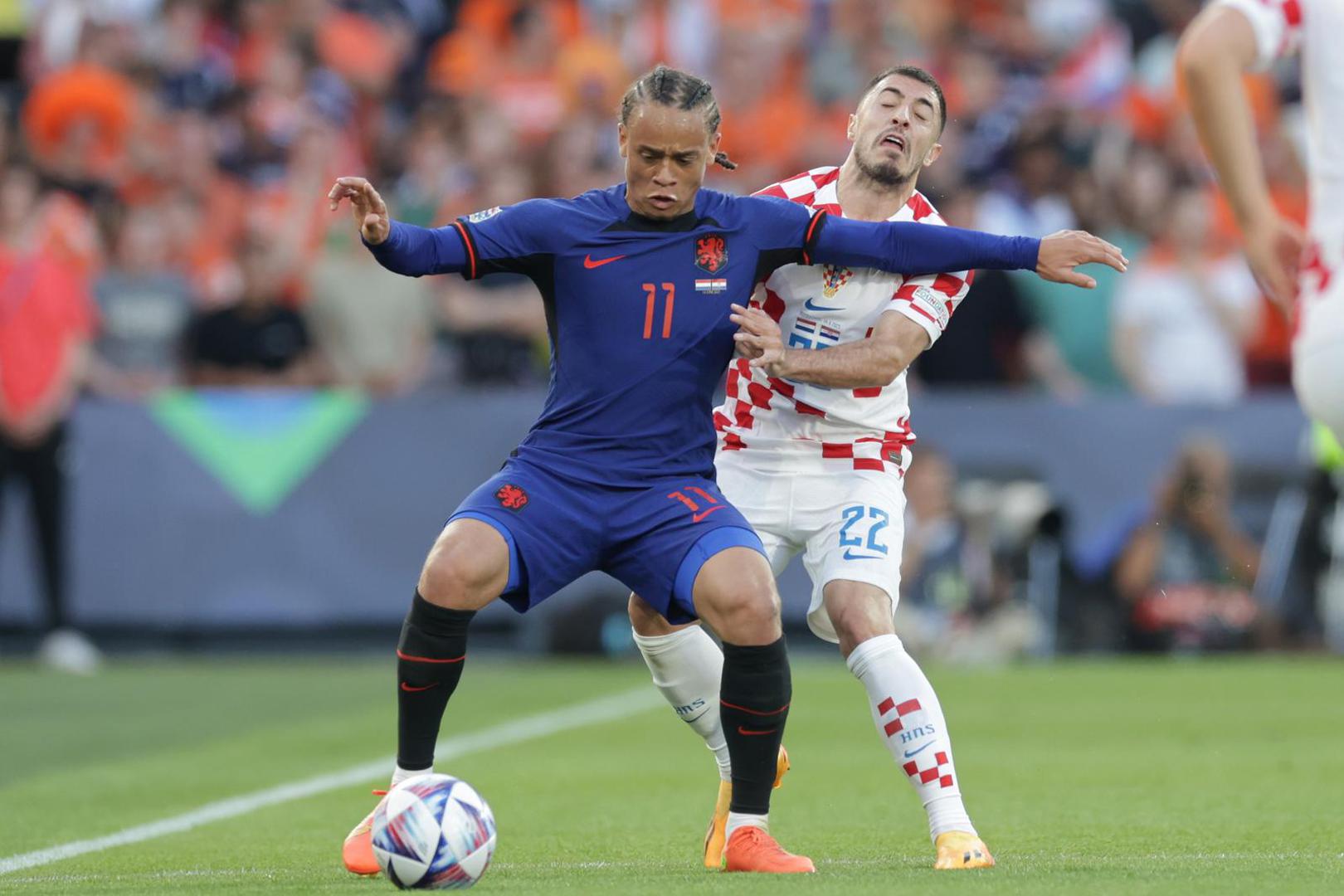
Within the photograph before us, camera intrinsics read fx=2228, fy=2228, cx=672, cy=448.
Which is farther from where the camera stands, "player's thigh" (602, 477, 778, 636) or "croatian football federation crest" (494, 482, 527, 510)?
"croatian football federation crest" (494, 482, 527, 510)

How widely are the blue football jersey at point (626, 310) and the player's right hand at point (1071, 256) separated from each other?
83cm

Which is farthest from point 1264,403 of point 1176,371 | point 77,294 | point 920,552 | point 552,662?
point 77,294

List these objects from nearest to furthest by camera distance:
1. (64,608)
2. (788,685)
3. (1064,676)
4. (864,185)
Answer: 1. (788,685)
2. (864,185)
3. (1064,676)
4. (64,608)

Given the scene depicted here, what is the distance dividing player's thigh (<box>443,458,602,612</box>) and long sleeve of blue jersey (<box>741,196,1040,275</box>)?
0.96 m

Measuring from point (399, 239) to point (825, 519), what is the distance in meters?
1.58

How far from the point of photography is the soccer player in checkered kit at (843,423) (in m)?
6.56

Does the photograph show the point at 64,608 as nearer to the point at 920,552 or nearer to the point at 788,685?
the point at 920,552

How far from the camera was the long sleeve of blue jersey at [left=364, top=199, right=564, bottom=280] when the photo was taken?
6242 mm

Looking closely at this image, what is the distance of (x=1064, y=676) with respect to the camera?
13.6 meters

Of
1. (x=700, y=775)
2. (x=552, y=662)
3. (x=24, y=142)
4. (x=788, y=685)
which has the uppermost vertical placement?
(x=24, y=142)

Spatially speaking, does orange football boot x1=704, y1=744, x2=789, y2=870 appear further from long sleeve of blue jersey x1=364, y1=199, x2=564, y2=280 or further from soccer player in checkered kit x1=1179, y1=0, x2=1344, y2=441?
soccer player in checkered kit x1=1179, y1=0, x2=1344, y2=441

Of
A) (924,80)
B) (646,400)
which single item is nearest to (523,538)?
(646,400)

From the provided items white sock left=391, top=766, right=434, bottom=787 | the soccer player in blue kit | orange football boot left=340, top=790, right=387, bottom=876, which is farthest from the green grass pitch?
the soccer player in blue kit

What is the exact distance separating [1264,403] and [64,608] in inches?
320
